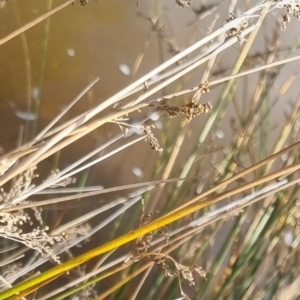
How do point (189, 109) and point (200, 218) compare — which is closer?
point (189, 109)

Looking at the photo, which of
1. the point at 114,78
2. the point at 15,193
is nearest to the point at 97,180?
the point at 114,78

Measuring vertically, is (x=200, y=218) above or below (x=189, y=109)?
below

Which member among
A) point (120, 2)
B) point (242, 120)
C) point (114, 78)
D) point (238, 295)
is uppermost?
point (120, 2)

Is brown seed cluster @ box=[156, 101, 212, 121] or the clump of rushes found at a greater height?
brown seed cluster @ box=[156, 101, 212, 121]

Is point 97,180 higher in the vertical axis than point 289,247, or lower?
higher

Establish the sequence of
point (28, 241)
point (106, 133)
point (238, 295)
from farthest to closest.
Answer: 1. point (106, 133)
2. point (238, 295)
3. point (28, 241)

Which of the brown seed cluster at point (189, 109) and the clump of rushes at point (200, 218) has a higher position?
the brown seed cluster at point (189, 109)

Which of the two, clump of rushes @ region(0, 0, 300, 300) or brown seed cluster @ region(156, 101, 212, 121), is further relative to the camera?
clump of rushes @ region(0, 0, 300, 300)

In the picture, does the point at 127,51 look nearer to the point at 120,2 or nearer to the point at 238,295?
the point at 120,2

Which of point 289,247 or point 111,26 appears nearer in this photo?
point 289,247

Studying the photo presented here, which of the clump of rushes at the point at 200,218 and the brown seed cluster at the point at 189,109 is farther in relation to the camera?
the clump of rushes at the point at 200,218

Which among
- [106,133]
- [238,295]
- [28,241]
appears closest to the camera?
[28,241]
